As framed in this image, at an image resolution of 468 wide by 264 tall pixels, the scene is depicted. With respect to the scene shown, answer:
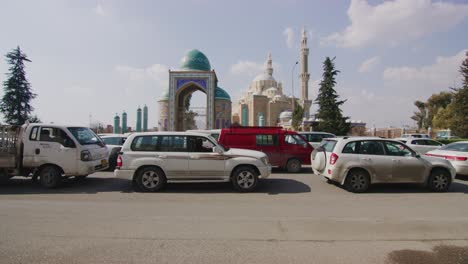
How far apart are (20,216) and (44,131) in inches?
138

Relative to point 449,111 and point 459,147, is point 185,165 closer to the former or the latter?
point 459,147

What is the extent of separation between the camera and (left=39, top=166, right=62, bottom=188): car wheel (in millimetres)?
7941

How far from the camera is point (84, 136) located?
8.62 metres

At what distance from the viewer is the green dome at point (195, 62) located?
48.2 m

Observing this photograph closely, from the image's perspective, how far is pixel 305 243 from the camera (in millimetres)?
4148

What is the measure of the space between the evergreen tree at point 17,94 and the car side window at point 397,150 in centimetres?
3463

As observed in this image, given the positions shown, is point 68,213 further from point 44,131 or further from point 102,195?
point 44,131

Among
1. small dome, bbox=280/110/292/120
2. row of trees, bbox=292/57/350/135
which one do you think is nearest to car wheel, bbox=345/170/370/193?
row of trees, bbox=292/57/350/135

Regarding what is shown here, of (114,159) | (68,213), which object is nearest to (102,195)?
(68,213)

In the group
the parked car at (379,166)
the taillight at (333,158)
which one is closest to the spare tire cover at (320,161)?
the parked car at (379,166)

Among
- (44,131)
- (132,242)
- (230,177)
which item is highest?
(44,131)

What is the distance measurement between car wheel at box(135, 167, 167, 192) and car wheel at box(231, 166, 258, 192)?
2061mm

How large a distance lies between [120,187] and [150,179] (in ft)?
4.53

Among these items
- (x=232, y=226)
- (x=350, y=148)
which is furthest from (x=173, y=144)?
(x=350, y=148)
